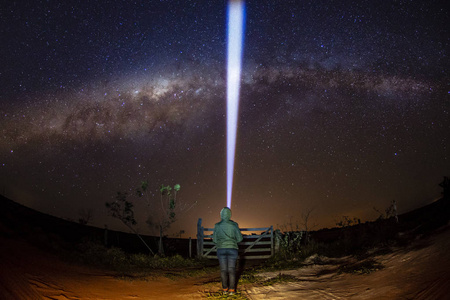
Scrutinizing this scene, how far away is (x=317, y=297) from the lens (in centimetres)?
593

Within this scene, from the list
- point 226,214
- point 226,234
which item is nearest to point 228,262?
point 226,234

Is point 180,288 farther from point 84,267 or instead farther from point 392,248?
point 392,248

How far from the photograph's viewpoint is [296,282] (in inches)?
297

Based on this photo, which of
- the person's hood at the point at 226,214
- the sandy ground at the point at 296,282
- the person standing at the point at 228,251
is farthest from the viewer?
the person's hood at the point at 226,214

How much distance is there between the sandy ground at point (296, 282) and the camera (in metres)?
5.43

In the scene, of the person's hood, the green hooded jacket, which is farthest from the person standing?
the person's hood

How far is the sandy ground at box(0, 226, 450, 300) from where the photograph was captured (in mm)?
5430

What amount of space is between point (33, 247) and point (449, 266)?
43.5 ft

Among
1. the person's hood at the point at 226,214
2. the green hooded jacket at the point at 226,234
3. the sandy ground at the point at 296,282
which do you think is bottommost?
the sandy ground at the point at 296,282

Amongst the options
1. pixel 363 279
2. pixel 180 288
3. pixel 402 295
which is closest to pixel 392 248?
pixel 363 279

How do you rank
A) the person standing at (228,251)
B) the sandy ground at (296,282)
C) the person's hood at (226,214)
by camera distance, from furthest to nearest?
the person's hood at (226,214), the person standing at (228,251), the sandy ground at (296,282)

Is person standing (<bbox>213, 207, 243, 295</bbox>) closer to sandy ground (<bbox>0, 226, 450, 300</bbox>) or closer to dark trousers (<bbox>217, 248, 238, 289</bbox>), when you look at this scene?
dark trousers (<bbox>217, 248, 238, 289</bbox>)

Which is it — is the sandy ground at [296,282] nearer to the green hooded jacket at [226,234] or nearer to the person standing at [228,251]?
the person standing at [228,251]

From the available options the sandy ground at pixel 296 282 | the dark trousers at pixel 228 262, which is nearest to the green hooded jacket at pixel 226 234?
the dark trousers at pixel 228 262
